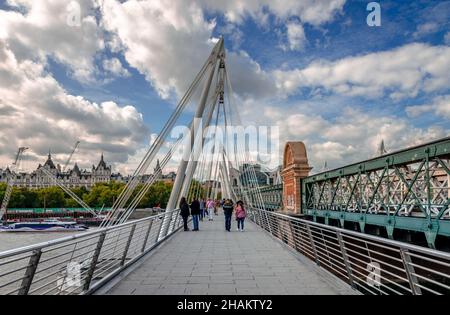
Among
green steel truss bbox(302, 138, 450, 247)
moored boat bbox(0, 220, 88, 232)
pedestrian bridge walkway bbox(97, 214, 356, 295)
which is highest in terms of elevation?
green steel truss bbox(302, 138, 450, 247)

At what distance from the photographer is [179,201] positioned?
1684cm

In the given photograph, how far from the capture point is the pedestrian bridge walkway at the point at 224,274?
217 inches

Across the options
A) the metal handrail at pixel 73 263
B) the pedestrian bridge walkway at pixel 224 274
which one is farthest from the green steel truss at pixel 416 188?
the metal handrail at pixel 73 263

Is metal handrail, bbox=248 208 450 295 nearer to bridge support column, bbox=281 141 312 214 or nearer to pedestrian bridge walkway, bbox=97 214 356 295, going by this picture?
pedestrian bridge walkway, bbox=97 214 356 295

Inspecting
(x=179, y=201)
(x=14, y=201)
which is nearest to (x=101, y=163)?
(x=14, y=201)

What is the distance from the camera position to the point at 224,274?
21.7ft

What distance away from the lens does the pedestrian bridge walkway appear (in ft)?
18.1

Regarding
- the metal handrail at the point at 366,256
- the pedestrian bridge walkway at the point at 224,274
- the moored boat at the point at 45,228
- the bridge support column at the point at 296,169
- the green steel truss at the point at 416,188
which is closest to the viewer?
the metal handrail at the point at 366,256

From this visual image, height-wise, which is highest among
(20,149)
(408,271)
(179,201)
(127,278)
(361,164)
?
(20,149)

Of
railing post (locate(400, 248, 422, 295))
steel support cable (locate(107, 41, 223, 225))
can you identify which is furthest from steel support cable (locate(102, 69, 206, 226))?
railing post (locate(400, 248, 422, 295))

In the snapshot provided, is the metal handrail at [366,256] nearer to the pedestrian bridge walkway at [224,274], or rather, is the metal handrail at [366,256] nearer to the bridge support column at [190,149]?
the pedestrian bridge walkway at [224,274]
